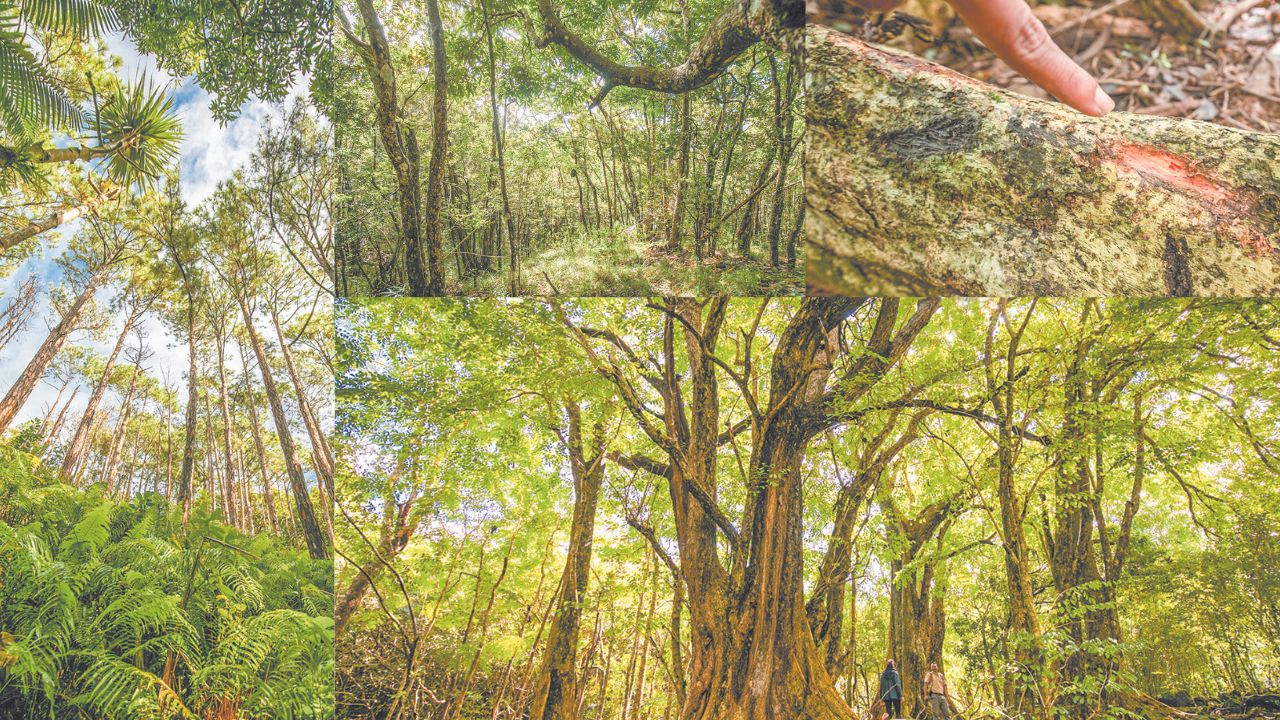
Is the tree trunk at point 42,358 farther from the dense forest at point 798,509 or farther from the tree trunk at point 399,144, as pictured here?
the tree trunk at point 399,144

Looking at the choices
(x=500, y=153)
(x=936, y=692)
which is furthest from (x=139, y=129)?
(x=936, y=692)

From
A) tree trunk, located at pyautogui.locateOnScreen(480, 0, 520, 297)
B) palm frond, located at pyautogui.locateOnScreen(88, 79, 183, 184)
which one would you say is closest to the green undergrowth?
palm frond, located at pyautogui.locateOnScreen(88, 79, 183, 184)

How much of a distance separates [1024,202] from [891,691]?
2.12m

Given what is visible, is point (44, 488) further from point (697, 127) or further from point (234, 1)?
point (697, 127)

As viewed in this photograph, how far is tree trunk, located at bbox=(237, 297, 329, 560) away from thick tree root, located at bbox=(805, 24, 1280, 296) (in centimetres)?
215

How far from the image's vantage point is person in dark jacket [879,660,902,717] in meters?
2.70

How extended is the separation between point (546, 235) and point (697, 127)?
623mm

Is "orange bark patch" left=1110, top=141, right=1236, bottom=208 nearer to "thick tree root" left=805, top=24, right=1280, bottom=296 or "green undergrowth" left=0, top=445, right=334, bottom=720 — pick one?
"thick tree root" left=805, top=24, right=1280, bottom=296

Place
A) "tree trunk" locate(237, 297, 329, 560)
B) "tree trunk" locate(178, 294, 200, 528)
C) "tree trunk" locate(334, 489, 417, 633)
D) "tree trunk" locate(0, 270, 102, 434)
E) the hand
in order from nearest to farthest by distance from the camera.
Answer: the hand, "tree trunk" locate(0, 270, 102, 434), "tree trunk" locate(178, 294, 200, 528), "tree trunk" locate(237, 297, 329, 560), "tree trunk" locate(334, 489, 417, 633)

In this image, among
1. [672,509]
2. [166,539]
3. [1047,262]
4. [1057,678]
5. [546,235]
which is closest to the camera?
[1047,262]

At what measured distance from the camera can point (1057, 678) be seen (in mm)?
2490

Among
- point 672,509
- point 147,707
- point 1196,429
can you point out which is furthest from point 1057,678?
point 147,707

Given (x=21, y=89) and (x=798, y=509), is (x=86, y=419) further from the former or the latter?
(x=798, y=509)

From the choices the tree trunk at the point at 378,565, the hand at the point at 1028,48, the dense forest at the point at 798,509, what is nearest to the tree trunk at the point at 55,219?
the dense forest at the point at 798,509
